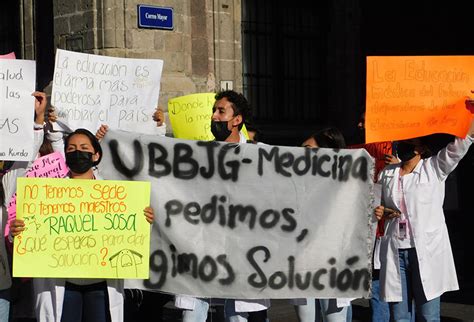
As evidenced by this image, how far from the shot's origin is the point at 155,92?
25.5 ft

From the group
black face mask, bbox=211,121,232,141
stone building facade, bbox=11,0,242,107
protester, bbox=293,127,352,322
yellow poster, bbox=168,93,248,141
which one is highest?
stone building facade, bbox=11,0,242,107

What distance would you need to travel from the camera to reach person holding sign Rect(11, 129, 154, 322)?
608cm

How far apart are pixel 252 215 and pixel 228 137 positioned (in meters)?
0.52

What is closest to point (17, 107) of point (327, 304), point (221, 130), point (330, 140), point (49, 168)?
point (49, 168)

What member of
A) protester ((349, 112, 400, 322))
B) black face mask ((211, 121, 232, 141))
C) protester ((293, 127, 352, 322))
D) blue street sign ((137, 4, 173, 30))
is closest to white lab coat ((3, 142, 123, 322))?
black face mask ((211, 121, 232, 141))

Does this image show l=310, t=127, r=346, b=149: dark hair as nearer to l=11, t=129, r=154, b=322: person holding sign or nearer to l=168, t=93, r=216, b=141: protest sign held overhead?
l=168, t=93, r=216, b=141: protest sign held overhead

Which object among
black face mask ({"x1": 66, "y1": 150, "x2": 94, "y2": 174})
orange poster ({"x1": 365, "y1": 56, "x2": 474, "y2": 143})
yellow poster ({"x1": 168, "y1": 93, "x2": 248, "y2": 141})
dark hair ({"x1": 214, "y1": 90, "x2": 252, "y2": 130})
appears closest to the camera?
black face mask ({"x1": 66, "y1": 150, "x2": 94, "y2": 174})

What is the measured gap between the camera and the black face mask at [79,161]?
6129 millimetres

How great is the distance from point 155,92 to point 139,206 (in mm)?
1758

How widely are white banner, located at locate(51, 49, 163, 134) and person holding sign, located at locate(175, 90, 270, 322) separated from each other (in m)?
0.94

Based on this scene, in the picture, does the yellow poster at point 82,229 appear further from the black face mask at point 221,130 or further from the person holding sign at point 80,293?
the black face mask at point 221,130

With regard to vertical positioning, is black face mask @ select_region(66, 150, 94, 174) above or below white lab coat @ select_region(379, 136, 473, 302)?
above

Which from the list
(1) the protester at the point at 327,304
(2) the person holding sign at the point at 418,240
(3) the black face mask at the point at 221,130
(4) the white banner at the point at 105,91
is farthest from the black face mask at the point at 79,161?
(2) the person holding sign at the point at 418,240

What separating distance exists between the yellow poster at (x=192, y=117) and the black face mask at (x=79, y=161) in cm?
215
